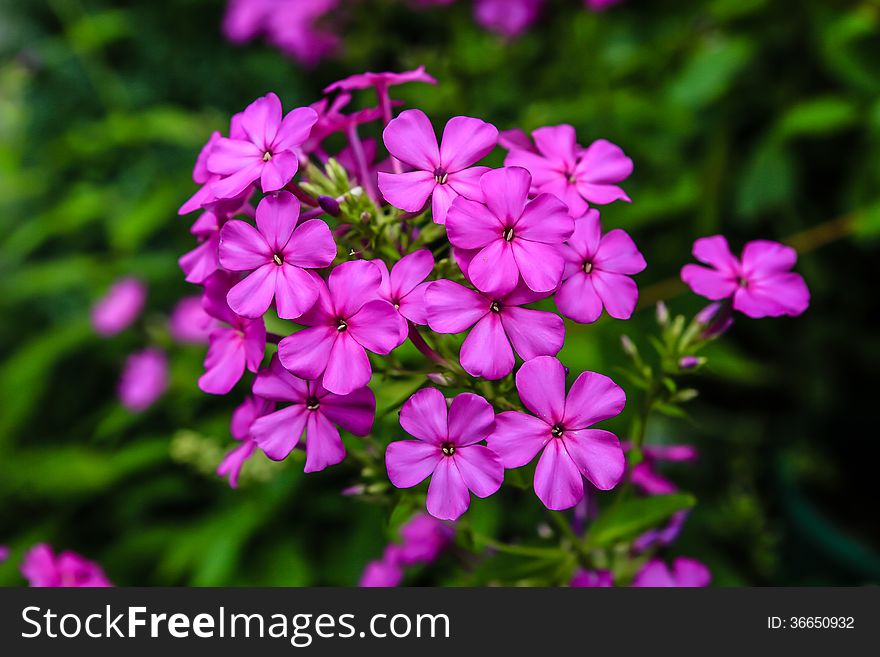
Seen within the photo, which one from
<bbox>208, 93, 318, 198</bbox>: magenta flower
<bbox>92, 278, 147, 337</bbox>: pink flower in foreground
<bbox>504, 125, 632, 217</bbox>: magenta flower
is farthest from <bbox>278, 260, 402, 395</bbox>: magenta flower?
<bbox>92, 278, 147, 337</bbox>: pink flower in foreground

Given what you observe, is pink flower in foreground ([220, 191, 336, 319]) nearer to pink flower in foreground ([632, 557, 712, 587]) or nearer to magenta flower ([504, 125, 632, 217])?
magenta flower ([504, 125, 632, 217])

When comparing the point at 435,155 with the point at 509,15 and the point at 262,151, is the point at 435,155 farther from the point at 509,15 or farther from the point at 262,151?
the point at 509,15

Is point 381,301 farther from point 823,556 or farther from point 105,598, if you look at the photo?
point 823,556

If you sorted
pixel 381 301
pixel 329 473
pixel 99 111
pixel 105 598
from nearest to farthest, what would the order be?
1. pixel 381 301
2. pixel 105 598
3. pixel 329 473
4. pixel 99 111

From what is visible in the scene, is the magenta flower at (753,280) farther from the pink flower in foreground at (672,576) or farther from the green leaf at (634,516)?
the pink flower in foreground at (672,576)

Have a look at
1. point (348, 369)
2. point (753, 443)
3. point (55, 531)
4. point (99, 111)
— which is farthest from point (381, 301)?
point (99, 111)
